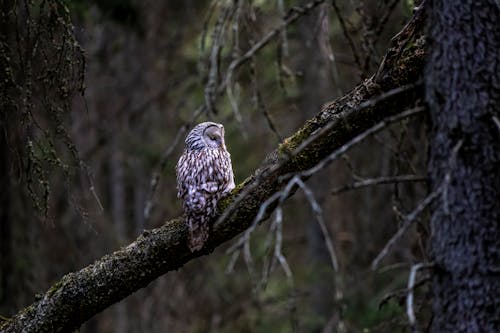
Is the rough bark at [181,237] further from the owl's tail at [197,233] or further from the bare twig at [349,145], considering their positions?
the bare twig at [349,145]

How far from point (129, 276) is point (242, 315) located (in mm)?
6927

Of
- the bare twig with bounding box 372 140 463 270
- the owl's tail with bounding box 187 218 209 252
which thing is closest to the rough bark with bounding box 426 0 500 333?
the bare twig with bounding box 372 140 463 270

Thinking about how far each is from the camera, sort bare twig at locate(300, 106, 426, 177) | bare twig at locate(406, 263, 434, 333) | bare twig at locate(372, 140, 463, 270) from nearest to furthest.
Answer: bare twig at locate(406, 263, 434, 333) < bare twig at locate(372, 140, 463, 270) < bare twig at locate(300, 106, 426, 177)

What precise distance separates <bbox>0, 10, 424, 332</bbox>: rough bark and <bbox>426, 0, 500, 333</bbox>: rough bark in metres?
0.91

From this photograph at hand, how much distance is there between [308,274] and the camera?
9.98 metres

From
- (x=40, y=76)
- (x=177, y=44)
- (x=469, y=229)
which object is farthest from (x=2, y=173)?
(x=469, y=229)

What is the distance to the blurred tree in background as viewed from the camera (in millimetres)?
6863

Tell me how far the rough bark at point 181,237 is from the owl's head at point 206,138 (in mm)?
812

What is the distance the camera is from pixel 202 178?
4.96m

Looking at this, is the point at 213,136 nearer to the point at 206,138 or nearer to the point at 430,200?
the point at 206,138

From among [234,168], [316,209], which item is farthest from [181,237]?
[234,168]

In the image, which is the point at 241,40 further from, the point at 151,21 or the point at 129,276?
the point at 129,276

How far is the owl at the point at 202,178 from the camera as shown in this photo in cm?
443

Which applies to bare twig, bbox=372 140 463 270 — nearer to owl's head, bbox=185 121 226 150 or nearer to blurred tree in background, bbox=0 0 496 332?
blurred tree in background, bbox=0 0 496 332
